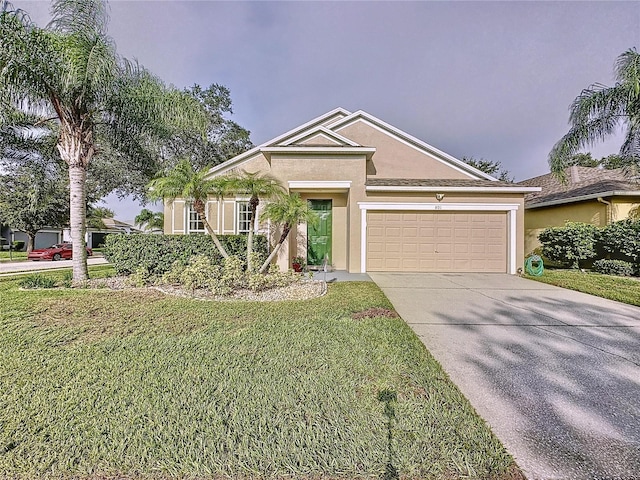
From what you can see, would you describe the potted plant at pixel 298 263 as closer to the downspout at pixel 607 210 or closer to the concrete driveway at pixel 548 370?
the concrete driveway at pixel 548 370

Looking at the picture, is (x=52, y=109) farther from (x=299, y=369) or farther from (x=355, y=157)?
(x=299, y=369)

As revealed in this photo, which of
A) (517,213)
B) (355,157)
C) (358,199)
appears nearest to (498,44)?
(517,213)

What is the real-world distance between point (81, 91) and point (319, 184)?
7186mm

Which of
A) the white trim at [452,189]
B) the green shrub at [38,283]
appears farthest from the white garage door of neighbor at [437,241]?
the green shrub at [38,283]

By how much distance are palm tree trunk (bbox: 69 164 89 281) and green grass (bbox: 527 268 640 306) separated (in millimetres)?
14031

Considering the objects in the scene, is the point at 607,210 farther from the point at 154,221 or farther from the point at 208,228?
the point at 154,221

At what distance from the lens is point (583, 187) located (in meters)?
14.5

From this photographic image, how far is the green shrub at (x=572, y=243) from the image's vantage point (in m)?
11.6

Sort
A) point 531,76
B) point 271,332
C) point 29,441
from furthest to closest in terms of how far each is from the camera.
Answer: point 531,76, point 271,332, point 29,441

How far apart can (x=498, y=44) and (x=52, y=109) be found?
51.7 ft

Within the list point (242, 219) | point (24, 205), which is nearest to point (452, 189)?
point (242, 219)

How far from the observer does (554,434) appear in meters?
2.46

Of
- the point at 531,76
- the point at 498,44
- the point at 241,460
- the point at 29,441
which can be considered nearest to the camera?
the point at 241,460

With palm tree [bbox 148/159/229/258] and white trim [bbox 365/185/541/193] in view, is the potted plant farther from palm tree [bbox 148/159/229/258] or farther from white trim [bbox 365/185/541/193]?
palm tree [bbox 148/159/229/258]
